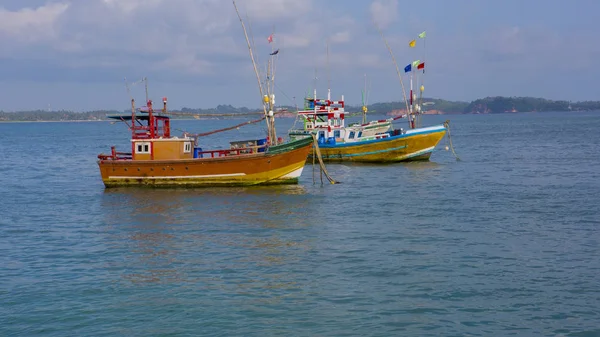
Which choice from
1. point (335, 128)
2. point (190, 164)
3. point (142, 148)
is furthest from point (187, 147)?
point (335, 128)

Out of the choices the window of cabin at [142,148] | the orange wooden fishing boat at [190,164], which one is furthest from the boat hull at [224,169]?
the window of cabin at [142,148]

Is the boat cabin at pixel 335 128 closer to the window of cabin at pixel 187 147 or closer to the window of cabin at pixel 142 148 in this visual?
the window of cabin at pixel 187 147

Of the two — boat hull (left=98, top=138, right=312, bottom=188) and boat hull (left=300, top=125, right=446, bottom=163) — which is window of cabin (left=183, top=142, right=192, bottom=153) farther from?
boat hull (left=300, top=125, right=446, bottom=163)

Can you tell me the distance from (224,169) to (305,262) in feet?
57.9

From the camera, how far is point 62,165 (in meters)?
62.9

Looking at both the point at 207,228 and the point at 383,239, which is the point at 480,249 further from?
the point at 207,228

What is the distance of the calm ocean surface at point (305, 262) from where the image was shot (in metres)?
15.5

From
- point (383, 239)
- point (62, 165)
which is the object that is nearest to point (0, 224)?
point (383, 239)

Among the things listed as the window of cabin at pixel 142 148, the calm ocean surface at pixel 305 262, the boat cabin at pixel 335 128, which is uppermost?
the boat cabin at pixel 335 128

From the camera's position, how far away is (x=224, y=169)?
123 feet

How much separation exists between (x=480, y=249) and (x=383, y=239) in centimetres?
Result: 331

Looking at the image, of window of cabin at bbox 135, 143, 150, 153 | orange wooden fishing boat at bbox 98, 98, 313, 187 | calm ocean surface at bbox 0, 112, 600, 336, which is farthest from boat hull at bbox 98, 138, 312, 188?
calm ocean surface at bbox 0, 112, 600, 336

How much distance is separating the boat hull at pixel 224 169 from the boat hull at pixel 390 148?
51.0 ft

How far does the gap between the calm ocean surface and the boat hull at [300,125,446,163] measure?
14916 millimetres
